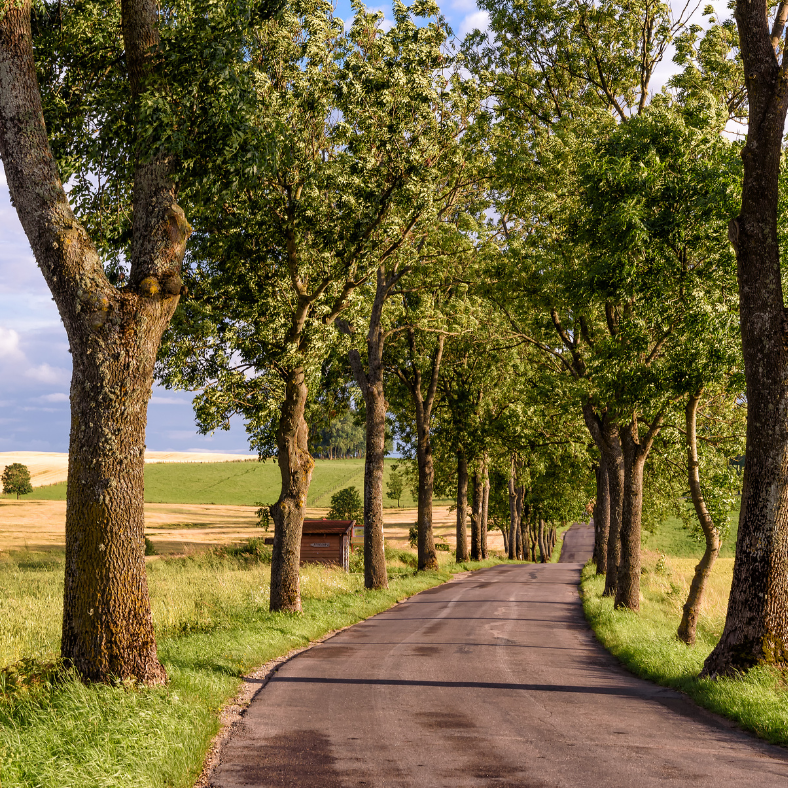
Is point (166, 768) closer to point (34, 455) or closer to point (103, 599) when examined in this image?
point (103, 599)

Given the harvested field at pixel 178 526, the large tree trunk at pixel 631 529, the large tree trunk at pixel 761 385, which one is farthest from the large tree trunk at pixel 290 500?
the harvested field at pixel 178 526

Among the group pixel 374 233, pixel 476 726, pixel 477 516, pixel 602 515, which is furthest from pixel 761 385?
pixel 477 516

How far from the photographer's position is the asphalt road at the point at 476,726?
6031mm

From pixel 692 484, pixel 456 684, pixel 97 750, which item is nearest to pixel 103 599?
pixel 97 750

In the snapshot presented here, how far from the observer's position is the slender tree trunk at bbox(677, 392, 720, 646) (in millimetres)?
15109

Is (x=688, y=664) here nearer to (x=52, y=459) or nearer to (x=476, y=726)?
(x=476, y=726)

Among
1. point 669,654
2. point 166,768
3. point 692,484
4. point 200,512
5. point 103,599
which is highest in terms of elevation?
point 692,484

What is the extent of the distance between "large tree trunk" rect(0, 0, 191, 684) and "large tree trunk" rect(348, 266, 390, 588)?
1452 cm

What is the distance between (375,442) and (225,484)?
3753 inches

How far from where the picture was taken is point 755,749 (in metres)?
6.96

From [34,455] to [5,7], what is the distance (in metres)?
141

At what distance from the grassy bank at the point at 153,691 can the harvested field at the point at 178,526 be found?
66.7 feet

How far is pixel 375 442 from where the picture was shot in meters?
23.5

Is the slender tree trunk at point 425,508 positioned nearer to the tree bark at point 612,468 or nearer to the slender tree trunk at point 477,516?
the tree bark at point 612,468
